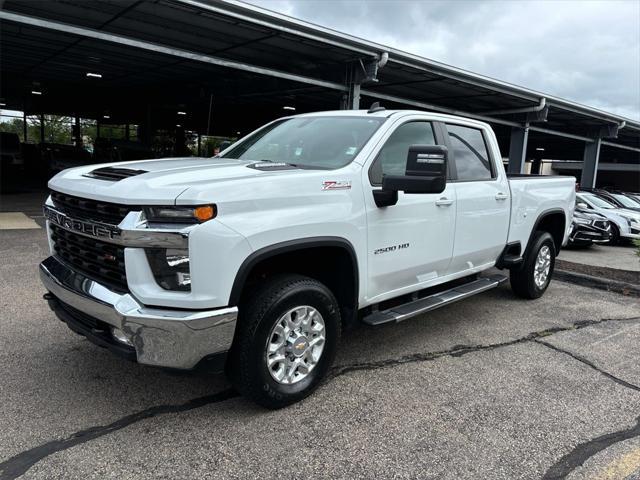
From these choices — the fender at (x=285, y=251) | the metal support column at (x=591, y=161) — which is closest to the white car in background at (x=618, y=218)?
the metal support column at (x=591, y=161)

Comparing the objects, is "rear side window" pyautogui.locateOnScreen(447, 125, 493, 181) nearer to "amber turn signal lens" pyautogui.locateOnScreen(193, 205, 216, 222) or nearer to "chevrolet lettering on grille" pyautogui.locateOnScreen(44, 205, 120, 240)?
"amber turn signal lens" pyautogui.locateOnScreen(193, 205, 216, 222)

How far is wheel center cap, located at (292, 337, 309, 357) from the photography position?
3305 millimetres

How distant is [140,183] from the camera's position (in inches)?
114

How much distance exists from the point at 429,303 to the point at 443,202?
2.83 feet

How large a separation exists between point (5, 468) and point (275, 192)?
204cm

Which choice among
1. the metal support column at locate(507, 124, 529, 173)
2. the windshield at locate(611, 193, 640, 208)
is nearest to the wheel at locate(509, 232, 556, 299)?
the windshield at locate(611, 193, 640, 208)

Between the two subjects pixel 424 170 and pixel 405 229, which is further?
pixel 405 229

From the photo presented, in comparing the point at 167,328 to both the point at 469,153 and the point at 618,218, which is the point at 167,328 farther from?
the point at 618,218

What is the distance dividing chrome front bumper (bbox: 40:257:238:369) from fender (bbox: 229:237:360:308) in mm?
129

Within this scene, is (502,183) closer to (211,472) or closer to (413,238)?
(413,238)

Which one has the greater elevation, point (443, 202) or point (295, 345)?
point (443, 202)

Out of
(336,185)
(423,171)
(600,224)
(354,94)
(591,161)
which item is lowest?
(600,224)

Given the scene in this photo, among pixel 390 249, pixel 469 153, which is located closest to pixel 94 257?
pixel 390 249

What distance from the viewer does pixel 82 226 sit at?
313 centimetres
